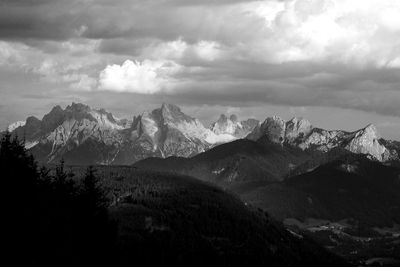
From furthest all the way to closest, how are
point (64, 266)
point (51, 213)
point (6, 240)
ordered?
point (51, 213)
point (64, 266)
point (6, 240)

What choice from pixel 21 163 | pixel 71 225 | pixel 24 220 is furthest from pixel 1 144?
→ pixel 24 220

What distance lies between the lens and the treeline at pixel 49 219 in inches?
2891

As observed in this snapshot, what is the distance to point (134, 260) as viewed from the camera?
125 metres

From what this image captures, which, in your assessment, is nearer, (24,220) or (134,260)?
(24,220)

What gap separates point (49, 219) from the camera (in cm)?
7950

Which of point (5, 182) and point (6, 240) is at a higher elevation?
point (5, 182)

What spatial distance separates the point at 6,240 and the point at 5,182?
→ 8508 millimetres

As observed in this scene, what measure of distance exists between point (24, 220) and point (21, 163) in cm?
1289

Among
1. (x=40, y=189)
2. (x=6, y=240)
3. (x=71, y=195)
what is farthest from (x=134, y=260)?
(x=6, y=240)

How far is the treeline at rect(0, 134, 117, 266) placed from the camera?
73438mm

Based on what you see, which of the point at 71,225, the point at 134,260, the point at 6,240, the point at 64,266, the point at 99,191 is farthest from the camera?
the point at 134,260

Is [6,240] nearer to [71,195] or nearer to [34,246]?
[34,246]

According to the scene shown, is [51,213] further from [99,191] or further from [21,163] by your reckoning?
[99,191]

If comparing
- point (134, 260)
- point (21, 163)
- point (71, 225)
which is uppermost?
point (21, 163)
